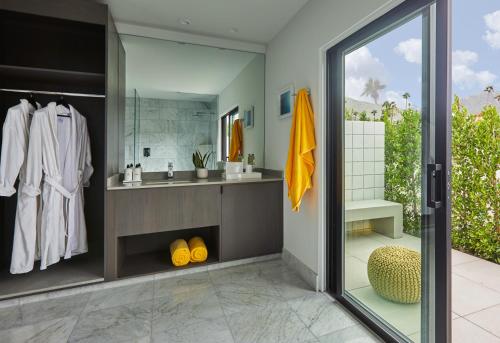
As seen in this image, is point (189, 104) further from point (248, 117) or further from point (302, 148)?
point (302, 148)

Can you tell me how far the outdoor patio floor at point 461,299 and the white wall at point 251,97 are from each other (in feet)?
5.35

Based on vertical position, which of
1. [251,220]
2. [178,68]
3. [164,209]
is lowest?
[251,220]

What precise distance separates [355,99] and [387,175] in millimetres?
633

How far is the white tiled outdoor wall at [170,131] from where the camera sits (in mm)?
2715

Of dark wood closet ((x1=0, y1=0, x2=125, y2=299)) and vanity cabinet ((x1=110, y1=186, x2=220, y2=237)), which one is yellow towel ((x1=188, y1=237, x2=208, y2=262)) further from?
dark wood closet ((x1=0, y1=0, x2=125, y2=299))

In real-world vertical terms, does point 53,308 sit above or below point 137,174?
below

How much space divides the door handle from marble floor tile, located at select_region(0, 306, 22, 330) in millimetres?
2689

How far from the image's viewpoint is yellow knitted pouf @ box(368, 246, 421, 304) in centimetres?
148

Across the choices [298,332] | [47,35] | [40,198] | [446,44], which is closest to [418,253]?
[298,332]

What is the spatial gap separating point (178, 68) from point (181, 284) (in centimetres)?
229

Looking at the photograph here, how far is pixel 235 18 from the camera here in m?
2.47

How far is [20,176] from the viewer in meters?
2.02

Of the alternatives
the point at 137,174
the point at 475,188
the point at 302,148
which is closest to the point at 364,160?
the point at 302,148

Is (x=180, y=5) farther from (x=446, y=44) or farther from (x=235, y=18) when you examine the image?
(x=446, y=44)
